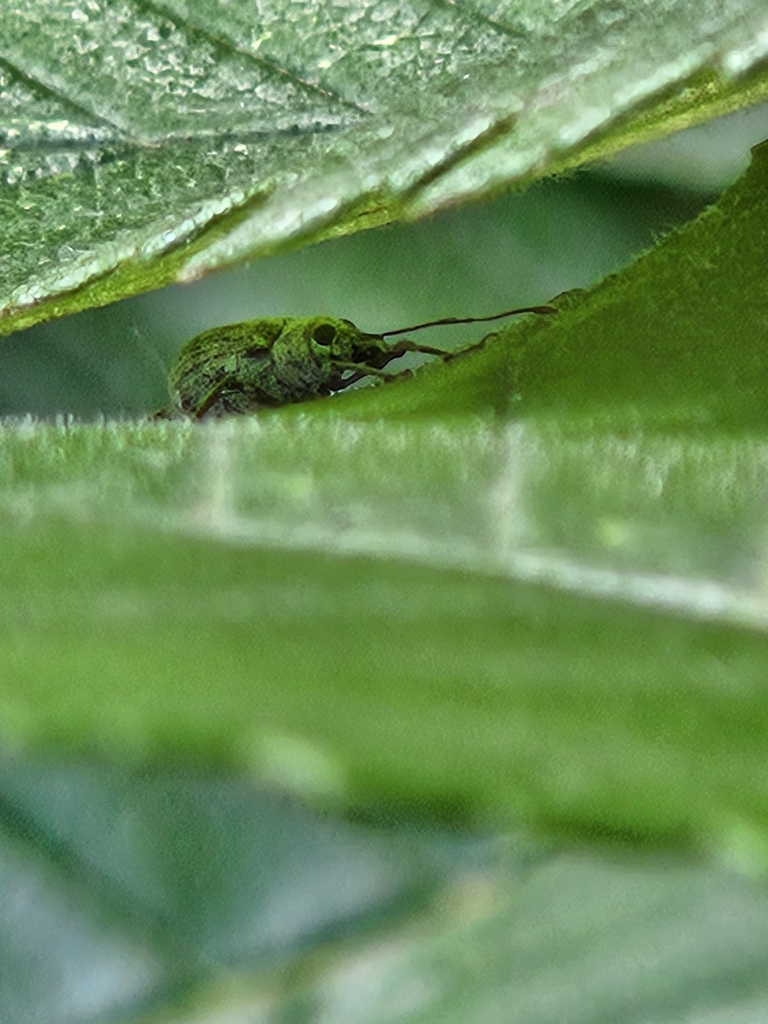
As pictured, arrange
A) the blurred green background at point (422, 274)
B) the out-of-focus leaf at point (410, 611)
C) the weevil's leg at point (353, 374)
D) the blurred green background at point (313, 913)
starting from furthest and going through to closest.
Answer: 1. the weevil's leg at point (353, 374)
2. the blurred green background at point (422, 274)
3. the blurred green background at point (313, 913)
4. the out-of-focus leaf at point (410, 611)

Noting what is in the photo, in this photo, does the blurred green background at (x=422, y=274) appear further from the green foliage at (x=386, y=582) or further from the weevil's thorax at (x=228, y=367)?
the green foliage at (x=386, y=582)

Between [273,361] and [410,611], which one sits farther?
[273,361]

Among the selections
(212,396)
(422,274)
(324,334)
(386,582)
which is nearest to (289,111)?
(386,582)

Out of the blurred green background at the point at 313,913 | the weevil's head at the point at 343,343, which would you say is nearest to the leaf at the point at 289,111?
the blurred green background at the point at 313,913

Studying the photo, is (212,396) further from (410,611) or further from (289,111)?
(410,611)

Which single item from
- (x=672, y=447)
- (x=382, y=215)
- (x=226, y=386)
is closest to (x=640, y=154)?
(x=382, y=215)
